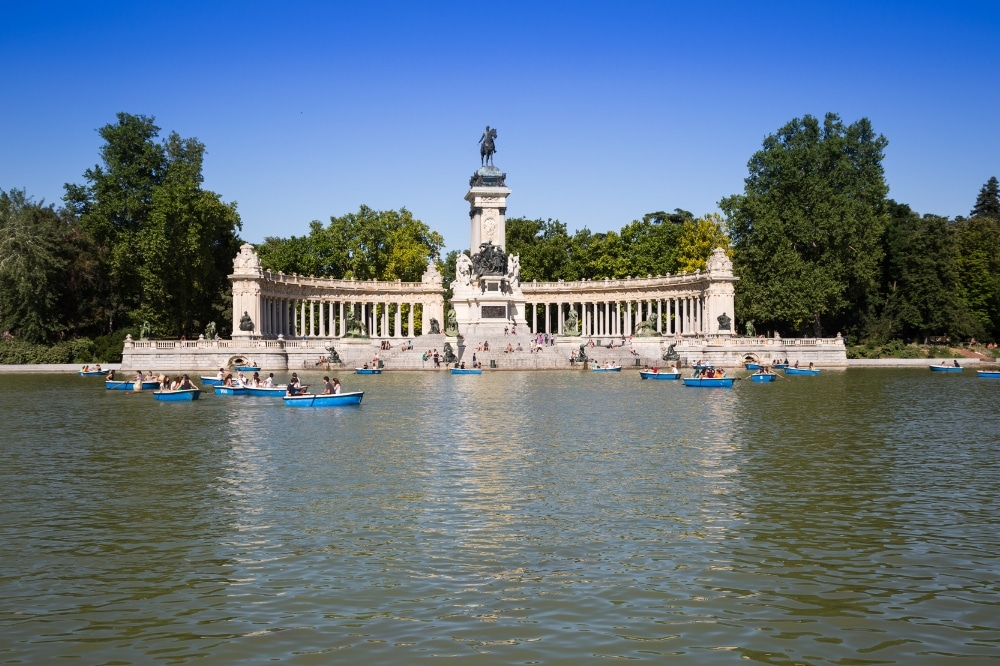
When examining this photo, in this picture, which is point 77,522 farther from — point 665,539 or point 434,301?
point 434,301

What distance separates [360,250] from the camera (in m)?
98.0

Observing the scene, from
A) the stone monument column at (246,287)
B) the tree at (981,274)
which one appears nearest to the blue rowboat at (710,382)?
the stone monument column at (246,287)

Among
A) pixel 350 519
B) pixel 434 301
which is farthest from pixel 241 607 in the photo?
pixel 434 301

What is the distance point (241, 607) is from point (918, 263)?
255 feet

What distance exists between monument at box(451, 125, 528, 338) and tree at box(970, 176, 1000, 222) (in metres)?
87.4

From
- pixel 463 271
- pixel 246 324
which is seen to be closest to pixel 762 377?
pixel 463 271

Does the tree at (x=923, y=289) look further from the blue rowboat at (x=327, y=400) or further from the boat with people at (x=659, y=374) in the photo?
the blue rowboat at (x=327, y=400)

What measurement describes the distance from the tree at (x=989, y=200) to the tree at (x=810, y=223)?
67369mm

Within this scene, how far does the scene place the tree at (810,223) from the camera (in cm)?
7325

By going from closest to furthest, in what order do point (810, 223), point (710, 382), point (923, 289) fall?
point (710, 382)
point (810, 223)
point (923, 289)

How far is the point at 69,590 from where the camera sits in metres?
11.7

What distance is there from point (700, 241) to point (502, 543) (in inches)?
3271

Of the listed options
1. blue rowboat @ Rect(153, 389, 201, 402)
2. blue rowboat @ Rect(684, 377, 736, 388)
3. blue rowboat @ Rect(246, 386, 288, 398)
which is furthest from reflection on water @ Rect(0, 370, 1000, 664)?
blue rowboat @ Rect(684, 377, 736, 388)

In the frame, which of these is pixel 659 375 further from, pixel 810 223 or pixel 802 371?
pixel 810 223
